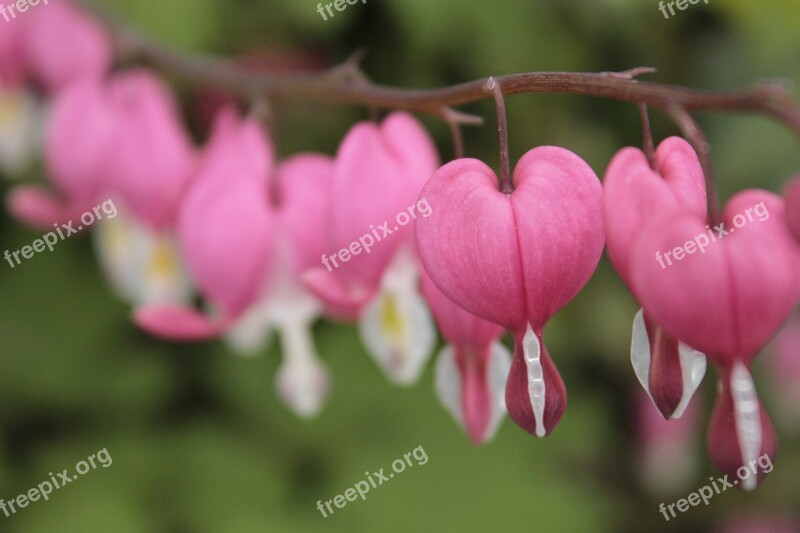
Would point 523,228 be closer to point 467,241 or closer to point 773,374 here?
point 467,241

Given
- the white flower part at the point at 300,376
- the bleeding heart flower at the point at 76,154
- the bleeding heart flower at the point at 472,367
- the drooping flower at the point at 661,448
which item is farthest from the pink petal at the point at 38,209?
the drooping flower at the point at 661,448

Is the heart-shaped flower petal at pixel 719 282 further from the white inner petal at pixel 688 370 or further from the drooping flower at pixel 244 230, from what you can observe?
the drooping flower at pixel 244 230

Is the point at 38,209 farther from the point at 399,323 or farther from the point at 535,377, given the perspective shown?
the point at 535,377

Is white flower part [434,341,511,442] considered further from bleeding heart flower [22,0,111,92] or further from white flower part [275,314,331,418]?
bleeding heart flower [22,0,111,92]

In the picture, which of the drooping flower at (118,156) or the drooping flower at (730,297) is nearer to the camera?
the drooping flower at (730,297)

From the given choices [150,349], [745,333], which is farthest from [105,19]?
[745,333]

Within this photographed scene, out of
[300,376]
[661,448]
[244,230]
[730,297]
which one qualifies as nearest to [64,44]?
[244,230]
